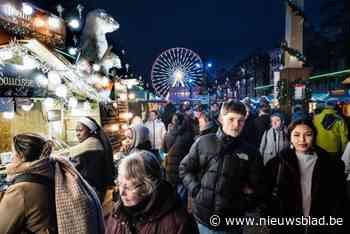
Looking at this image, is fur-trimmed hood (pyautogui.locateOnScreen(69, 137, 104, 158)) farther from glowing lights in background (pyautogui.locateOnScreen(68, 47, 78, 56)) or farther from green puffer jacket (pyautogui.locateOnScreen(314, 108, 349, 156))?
glowing lights in background (pyautogui.locateOnScreen(68, 47, 78, 56))

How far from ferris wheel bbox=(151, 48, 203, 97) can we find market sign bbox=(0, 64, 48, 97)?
1780 centimetres

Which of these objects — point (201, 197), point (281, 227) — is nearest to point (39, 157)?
point (201, 197)

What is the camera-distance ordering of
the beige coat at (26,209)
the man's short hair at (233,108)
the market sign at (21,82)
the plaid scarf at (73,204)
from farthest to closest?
the market sign at (21,82)
the man's short hair at (233,108)
the plaid scarf at (73,204)
the beige coat at (26,209)

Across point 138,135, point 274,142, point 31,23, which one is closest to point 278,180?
point 138,135

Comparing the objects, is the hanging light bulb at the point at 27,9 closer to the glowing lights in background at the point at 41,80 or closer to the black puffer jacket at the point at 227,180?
the glowing lights in background at the point at 41,80

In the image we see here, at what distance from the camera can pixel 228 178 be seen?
8.91 ft

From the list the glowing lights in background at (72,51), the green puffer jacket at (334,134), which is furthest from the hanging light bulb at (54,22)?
the green puffer jacket at (334,134)

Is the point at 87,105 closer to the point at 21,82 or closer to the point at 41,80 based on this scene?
the point at 41,80

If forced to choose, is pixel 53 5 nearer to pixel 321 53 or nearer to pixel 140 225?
pixel 140 225

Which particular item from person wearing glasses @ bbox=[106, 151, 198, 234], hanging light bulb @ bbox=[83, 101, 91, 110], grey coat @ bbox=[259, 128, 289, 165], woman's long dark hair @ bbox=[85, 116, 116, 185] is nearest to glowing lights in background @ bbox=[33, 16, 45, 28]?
hanging light bulb @ bbox=[83, 101, 91, 110]

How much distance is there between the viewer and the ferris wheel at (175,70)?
23.6 m

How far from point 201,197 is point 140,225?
1112 mm

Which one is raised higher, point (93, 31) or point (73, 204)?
point (93, 31)

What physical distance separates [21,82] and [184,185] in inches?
129
